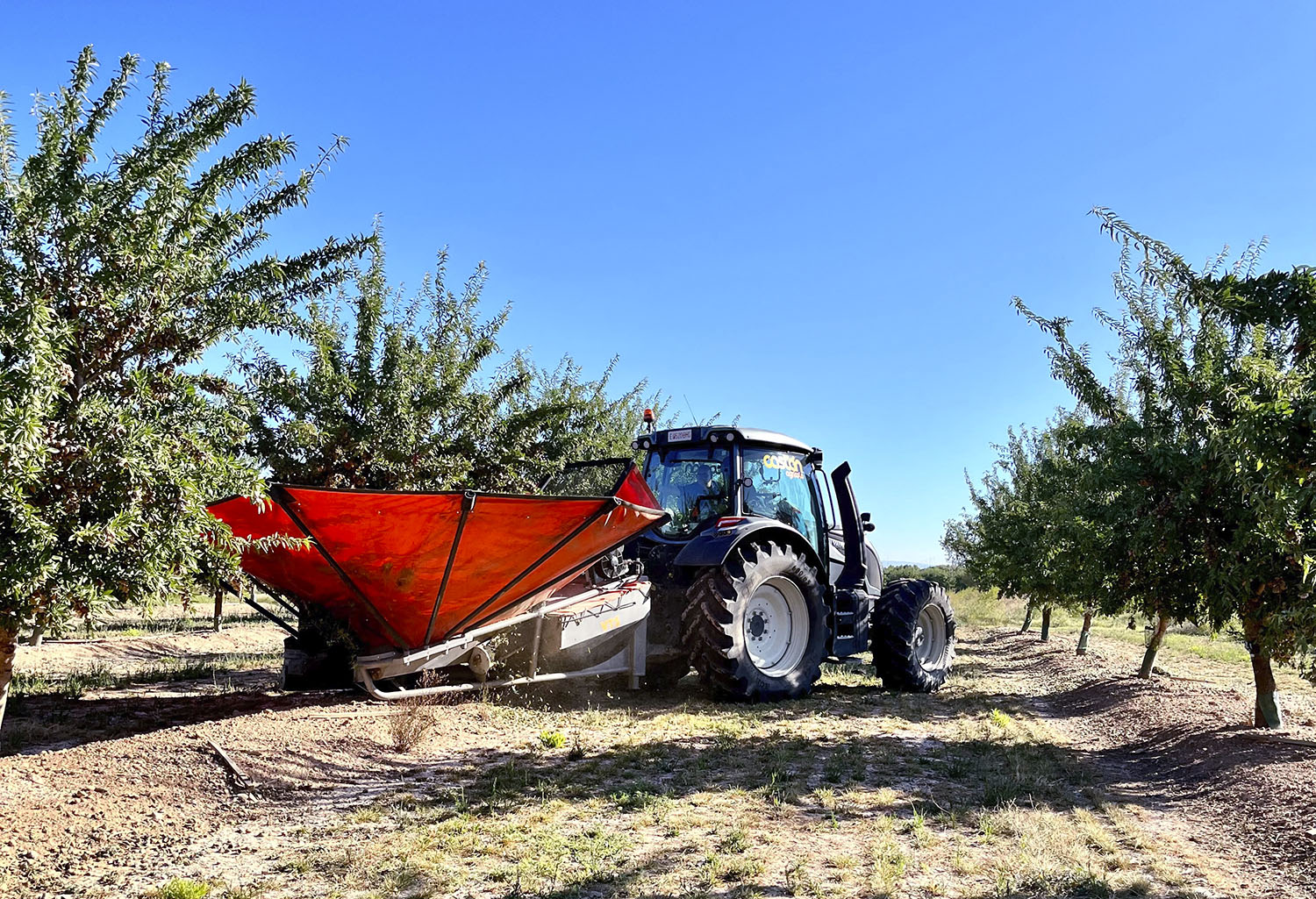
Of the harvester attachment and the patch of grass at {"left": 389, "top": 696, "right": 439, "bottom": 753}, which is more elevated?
the harvester attachment

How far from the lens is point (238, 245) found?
493cm

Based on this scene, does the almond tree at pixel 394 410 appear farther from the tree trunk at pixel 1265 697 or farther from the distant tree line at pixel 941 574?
the distant tree line at pixel 941 574

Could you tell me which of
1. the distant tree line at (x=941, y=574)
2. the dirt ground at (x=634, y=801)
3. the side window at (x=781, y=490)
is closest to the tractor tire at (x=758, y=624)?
the dirt ground at (x=634, y=801)

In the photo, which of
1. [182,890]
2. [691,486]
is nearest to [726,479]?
[691,486]

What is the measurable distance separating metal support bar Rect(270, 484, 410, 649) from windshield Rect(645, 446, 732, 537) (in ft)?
9.63

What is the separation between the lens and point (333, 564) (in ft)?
17.7

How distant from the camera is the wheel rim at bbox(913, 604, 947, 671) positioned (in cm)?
930

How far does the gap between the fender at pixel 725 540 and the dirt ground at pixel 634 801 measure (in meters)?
1.24

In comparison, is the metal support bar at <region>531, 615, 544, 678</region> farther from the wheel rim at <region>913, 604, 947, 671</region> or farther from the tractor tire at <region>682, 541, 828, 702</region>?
the wheel rim at <region>913, 604, 947, 671</region>

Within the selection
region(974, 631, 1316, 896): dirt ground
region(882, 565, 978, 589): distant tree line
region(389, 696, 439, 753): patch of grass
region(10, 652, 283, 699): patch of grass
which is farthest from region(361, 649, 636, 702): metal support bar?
region(882, 565, 978, 589): distant tree line

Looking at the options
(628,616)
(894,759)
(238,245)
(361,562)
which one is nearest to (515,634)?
(628,616)

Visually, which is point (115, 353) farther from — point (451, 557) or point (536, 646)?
point (536, 646)

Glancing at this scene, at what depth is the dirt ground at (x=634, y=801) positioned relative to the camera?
3.39 metres

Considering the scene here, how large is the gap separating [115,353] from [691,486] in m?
5.11
